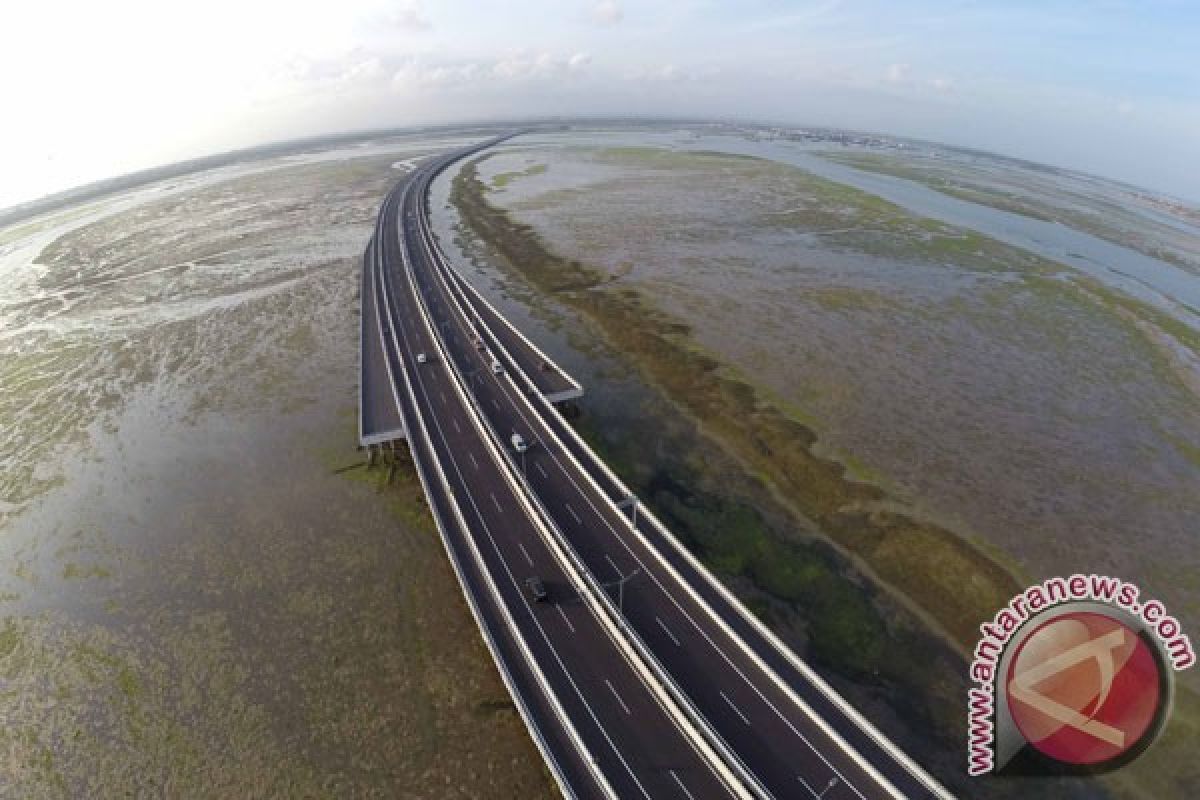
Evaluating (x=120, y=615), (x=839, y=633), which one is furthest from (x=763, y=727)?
(x=120, y=615)

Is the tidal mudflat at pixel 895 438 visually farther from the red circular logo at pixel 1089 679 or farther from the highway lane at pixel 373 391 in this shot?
the highway lane at pixel 373 391

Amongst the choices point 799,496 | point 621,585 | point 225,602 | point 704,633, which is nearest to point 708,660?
point 704,633

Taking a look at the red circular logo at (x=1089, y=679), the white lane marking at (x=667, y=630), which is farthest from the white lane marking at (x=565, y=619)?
the red circular logo at (x=1089, y=679)

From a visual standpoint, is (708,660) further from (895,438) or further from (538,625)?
(895,438)

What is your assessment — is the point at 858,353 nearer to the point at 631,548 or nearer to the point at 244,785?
the point at 631,548

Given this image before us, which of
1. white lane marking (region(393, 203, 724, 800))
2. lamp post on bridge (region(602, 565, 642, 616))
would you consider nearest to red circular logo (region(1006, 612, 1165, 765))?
white lane marking (region(393, 203, 724, 800))

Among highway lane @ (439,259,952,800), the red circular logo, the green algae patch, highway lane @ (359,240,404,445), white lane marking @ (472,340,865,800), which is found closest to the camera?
the red circular logo

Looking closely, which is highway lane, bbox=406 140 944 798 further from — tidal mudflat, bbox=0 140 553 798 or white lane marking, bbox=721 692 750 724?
tidal mudflat, bbox=0 140 553 798

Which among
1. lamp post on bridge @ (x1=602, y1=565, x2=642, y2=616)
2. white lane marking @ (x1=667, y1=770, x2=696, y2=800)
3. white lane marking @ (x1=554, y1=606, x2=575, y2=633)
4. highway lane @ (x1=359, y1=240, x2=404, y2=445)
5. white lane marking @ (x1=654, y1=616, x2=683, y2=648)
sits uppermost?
highway lane @ (x1=359, y1=240, x2=404, y2=445)
